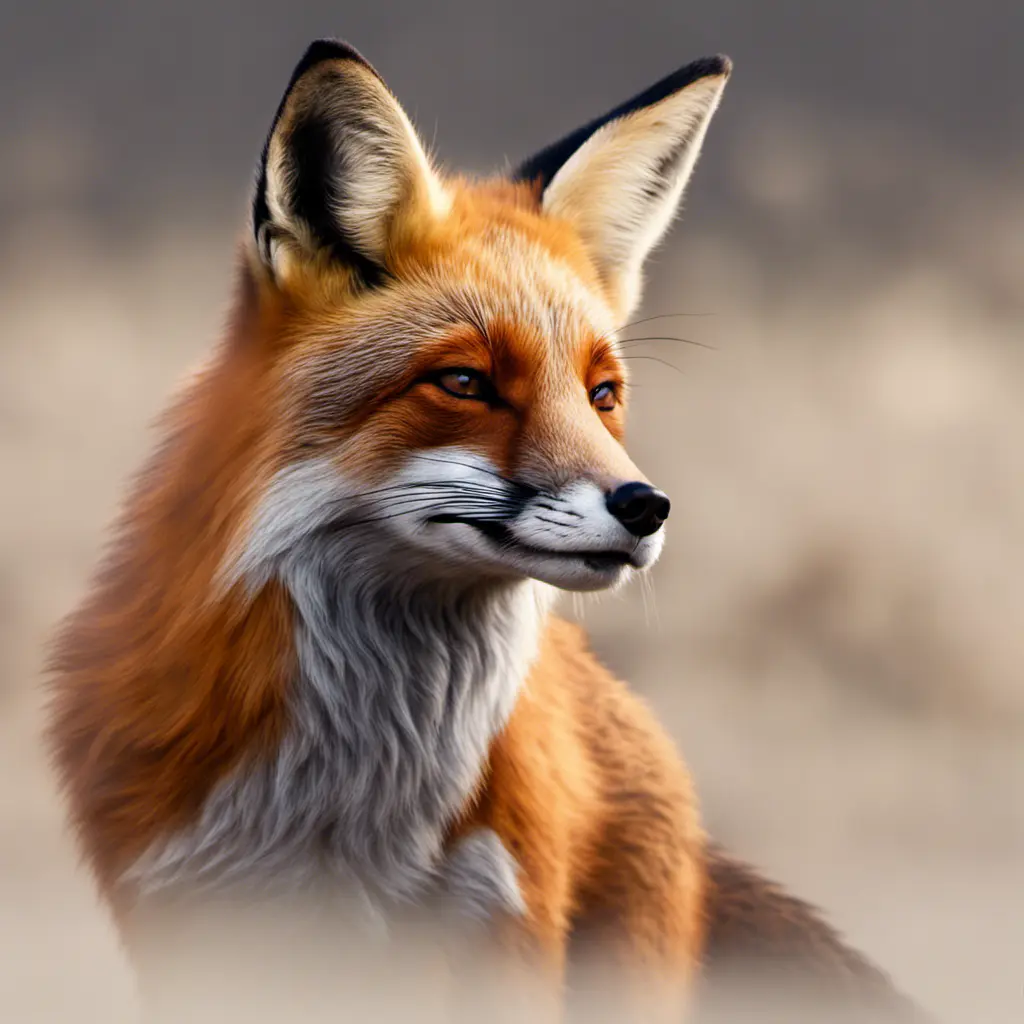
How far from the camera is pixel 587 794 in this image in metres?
3.29

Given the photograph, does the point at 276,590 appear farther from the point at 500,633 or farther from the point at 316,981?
the point at 316,981

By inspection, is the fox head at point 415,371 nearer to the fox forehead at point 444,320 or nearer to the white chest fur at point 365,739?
the fox forehead at point 444,320

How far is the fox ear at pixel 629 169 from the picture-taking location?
10.3 feet

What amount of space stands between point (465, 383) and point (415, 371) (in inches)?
4.1

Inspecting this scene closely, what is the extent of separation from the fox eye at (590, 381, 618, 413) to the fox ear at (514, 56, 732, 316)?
0.40m

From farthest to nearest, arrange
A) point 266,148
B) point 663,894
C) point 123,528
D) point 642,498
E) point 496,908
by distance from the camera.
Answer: point 663,894 < point 123,528 < point 496,908 < point 266,148 < point 642,498

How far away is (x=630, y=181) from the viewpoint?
3250 millimetres

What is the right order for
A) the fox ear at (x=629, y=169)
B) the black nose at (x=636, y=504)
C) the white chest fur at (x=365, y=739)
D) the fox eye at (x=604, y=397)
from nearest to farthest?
1. the black nose at (x=636, y=504)
2. the white chest fur at (x=365, y=739)
3. the fox eye at (x=604, y=397)
4. the fox ear at (x=629, y=169)

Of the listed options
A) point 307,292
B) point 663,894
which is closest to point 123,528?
point 307,292

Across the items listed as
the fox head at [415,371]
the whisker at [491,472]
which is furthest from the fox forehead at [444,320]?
the whisker at [491,472]

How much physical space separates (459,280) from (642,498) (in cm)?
67

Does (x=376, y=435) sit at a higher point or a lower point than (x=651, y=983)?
higher

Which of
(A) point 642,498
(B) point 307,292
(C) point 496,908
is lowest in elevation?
(C) point 496,908

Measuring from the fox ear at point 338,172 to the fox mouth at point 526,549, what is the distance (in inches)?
23.6
